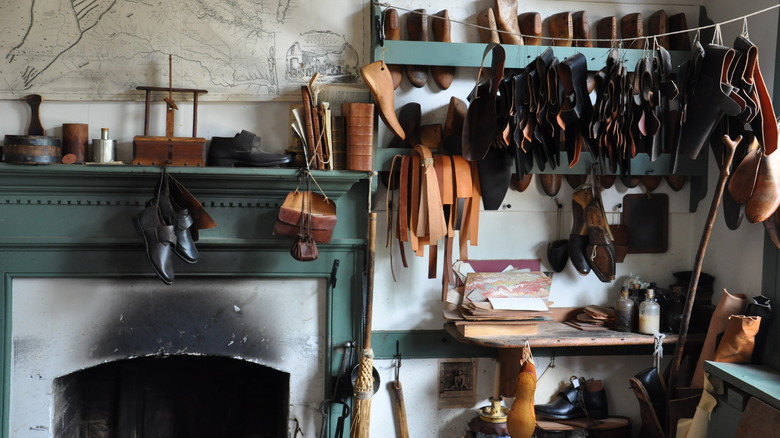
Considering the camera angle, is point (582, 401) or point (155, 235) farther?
point (582, 401)

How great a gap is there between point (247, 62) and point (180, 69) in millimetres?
283

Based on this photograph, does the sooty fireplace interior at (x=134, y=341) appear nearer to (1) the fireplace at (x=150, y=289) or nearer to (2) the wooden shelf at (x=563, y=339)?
(1) the fireplace at (x=150, y=289)

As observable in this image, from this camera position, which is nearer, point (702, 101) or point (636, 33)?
point (702, 101)

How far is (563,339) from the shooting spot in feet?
9.70

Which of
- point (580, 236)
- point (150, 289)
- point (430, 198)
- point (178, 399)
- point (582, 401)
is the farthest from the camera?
point (178, 399)

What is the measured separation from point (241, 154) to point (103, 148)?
0.56 metres

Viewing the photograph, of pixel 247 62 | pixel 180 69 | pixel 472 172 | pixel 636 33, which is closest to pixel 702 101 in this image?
pixel 636 33

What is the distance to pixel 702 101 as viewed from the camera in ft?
8.51

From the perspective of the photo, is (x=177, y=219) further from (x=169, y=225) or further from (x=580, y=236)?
(x=580, y=236)

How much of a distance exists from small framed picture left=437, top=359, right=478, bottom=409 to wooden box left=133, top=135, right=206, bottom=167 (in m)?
1.46

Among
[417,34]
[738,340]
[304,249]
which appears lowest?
[738,340]

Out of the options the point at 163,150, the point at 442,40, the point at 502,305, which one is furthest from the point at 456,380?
the point at 163,150

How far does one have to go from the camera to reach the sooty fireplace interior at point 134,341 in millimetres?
2990

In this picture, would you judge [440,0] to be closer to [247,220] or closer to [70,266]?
[247,220]
